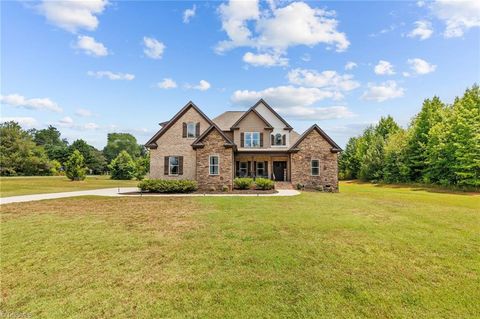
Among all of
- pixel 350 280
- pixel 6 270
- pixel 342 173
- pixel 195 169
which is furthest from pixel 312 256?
pixel 342 173

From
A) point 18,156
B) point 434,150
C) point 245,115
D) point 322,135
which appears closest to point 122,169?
point 18,156

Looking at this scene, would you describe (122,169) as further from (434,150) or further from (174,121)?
→ (434,150)

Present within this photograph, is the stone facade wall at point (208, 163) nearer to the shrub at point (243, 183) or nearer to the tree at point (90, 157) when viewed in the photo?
the shrub at point (243, 183)

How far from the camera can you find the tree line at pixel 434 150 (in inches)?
1167

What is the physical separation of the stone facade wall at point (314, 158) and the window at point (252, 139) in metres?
4.41

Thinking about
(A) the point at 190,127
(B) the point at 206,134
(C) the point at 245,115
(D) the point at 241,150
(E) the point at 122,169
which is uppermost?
(C) the point at 245,115

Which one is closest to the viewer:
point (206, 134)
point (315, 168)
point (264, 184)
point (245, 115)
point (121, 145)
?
point (264, 184)

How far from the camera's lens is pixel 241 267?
19.1ft

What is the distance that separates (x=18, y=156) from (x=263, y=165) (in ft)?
194

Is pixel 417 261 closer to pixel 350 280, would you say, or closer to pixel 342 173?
pixel 350 280

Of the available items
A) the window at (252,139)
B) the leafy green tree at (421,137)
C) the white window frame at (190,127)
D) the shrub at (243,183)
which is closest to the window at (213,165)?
the shrub at (243,183)

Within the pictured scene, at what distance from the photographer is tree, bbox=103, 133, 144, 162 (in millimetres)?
97312

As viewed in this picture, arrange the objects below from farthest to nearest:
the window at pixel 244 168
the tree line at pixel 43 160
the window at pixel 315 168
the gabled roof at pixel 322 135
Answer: the tree line at pixel 43 160 < the window at pixel 244 168 < the window at pixel 315 168 < the gabled roof at pixel 322 135

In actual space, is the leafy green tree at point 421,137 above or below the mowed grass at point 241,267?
above
